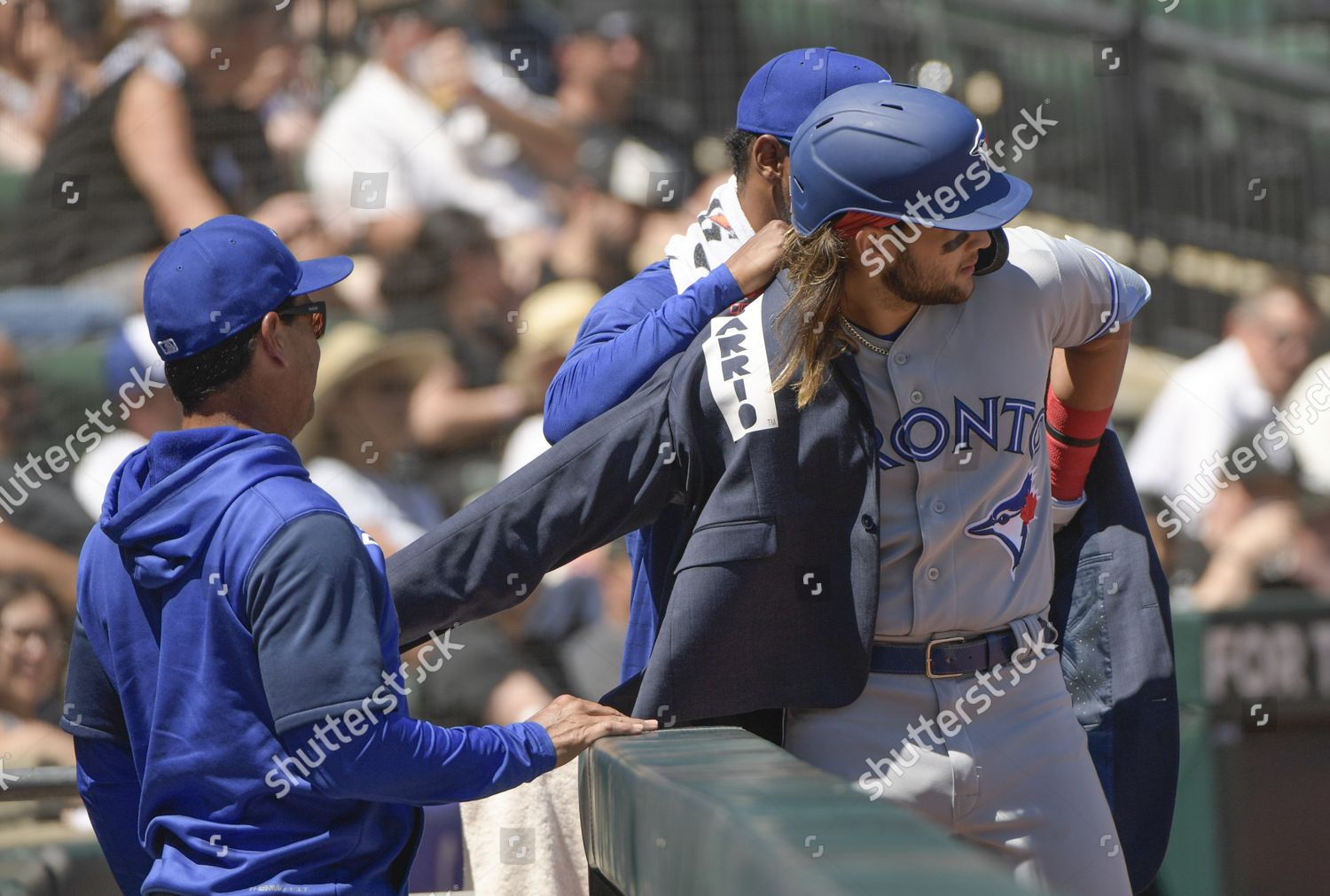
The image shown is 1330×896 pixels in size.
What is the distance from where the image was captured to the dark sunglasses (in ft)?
7.18

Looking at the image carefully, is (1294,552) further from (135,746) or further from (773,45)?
(135,746)

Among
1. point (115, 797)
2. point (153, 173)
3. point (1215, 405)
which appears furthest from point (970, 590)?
point (153, 173)

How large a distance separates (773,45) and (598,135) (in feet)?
2.45

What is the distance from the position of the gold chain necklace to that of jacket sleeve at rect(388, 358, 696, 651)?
0.26 m

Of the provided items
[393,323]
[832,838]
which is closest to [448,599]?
[832,838]

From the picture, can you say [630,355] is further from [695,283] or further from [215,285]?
[215,285]

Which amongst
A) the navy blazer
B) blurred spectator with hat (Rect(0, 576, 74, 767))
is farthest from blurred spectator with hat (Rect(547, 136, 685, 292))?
the navy blazer

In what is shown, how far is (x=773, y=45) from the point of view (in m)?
5.76

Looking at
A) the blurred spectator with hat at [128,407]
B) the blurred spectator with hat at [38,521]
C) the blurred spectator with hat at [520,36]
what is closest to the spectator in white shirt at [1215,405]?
the blurred spectator with hat at [520,36]

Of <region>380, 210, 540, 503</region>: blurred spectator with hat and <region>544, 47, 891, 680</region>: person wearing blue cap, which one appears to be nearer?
<region>544, 47, 891, 680</region>: person wearing blue cap

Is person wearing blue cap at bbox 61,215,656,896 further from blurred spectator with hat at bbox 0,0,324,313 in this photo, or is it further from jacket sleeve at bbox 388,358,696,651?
blurred spectator with hat at bbox 0,0,324,313

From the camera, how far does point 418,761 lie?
79.9 inches

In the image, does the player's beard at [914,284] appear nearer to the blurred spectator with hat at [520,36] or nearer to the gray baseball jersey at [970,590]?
the gray baseball jersey at [970,590]

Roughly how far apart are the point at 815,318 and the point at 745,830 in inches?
37.6
